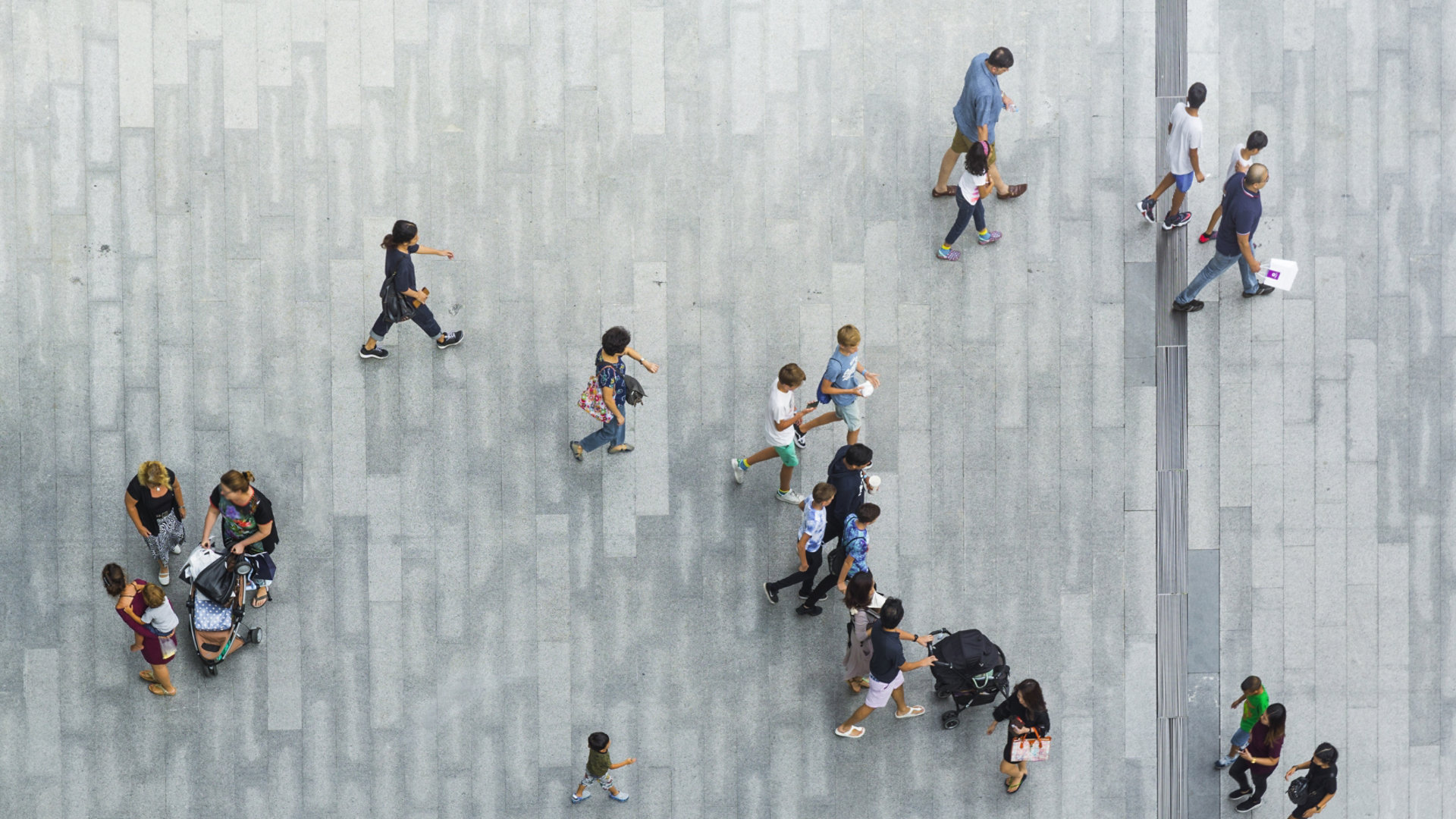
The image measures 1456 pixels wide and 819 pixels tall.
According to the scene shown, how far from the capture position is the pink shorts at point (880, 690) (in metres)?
9.23

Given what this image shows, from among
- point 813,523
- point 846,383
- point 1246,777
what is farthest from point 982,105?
point 1246,777

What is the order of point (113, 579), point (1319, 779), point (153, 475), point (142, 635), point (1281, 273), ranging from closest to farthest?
point (113, 579) → point (153, 475) → point (142, 635) → point (1319, 779) → point (1281, 273)

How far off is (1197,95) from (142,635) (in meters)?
10.2

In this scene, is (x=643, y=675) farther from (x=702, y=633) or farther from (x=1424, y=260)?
(x=1424, y=260)

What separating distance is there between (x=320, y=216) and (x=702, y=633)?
17.5 ft

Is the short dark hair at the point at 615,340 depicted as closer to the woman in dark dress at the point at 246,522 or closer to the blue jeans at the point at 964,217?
the woman in dark dress at the point at 246,522

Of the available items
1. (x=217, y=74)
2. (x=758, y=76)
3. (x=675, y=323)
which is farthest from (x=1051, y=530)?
(x=217, y=74)

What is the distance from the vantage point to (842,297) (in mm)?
10227

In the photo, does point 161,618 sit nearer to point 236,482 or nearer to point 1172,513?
point 236,482

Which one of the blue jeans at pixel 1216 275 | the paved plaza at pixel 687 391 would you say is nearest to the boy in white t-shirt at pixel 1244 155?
the blue jeans at pixel 1216 275

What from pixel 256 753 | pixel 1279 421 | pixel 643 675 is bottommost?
pixel 256 753

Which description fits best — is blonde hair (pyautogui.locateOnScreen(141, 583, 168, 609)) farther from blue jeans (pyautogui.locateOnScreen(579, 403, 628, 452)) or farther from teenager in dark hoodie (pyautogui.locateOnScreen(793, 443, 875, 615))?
teenager in dark hoodie (pyautogui.locateOnScreen(793, 443, 875, 615))

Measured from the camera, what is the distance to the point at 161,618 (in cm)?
886

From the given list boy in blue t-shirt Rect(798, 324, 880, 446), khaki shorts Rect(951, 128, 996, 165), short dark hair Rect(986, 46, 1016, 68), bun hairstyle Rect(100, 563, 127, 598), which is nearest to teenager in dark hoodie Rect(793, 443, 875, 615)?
boy in blue t-shirt Rect(798, 324, 880, 446)
